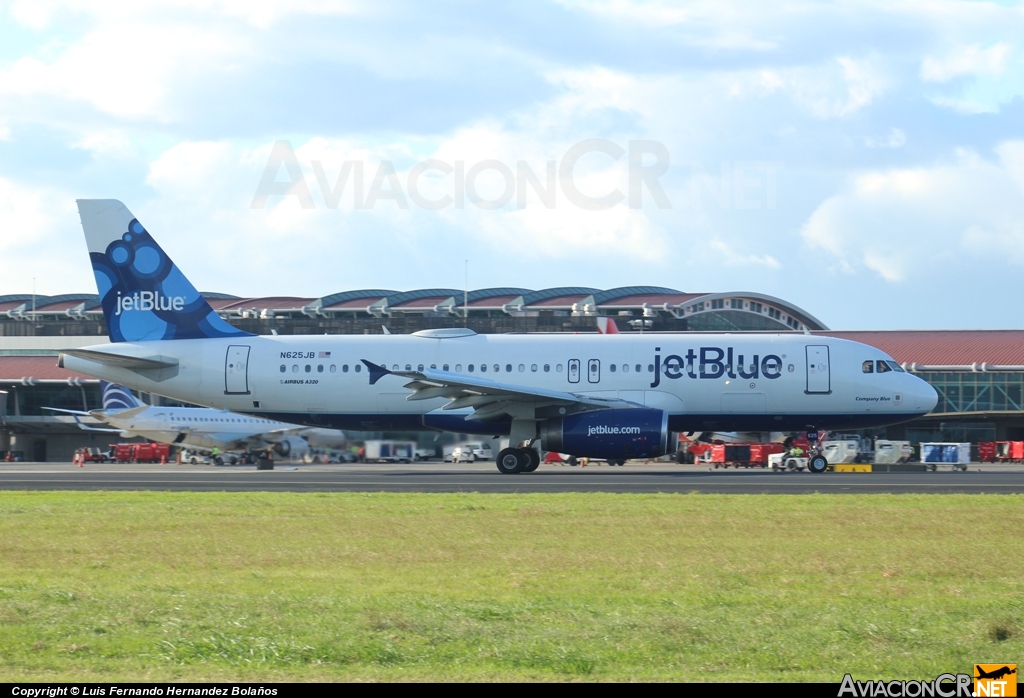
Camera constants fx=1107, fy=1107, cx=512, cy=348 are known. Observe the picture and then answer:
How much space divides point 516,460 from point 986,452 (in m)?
33.0

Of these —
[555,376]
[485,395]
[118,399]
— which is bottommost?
[485,395]

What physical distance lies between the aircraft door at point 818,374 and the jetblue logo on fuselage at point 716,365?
0.91 metres

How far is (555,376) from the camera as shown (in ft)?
113

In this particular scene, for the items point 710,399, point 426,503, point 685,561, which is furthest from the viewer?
point 710,399

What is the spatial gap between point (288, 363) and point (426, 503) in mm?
15045

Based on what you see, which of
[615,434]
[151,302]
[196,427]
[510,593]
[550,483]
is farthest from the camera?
[196,427]

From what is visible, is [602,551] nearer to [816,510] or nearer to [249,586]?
[249,586]

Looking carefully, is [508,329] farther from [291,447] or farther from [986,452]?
[986,452]

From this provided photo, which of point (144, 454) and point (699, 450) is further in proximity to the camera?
point (144, 454)

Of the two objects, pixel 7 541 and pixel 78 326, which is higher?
pixel 78 326

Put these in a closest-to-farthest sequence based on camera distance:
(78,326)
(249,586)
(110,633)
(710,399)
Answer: (110,633)
(249,586)
(710,399)
(78,326)

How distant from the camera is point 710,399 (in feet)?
109

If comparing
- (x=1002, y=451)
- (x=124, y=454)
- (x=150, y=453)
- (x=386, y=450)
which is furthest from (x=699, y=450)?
(x=124, y=454)

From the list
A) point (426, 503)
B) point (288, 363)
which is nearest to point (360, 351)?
point (288, 363)
